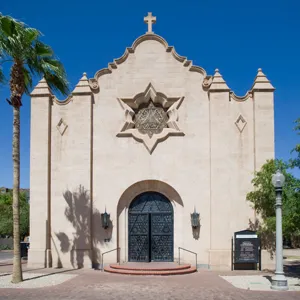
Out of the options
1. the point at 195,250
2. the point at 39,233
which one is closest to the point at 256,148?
the point at 195,250

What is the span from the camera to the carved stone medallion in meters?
21.4

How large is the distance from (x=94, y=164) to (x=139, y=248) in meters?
4.58

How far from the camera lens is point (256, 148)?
67.0 ft

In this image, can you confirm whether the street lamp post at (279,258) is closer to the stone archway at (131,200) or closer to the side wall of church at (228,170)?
the side wall of church at (228,170)

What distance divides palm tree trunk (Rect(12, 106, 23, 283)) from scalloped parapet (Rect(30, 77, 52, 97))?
5025 millimetres

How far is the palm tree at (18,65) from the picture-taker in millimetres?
15500

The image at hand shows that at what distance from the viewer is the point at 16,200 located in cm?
1600

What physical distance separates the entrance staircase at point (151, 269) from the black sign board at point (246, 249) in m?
2.03

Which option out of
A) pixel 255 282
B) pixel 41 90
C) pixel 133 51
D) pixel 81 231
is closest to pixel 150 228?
pixel 81 231

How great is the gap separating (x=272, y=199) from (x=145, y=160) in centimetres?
616

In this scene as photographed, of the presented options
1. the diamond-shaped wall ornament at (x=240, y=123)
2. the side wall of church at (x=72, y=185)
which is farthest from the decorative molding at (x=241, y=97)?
the side wall of church at (x=72, y=185)

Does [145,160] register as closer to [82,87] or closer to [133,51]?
[82,87]

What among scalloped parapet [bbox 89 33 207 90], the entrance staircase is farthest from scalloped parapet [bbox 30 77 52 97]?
the entrance staircase

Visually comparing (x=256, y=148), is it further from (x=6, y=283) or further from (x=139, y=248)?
(x=6, y=283)
